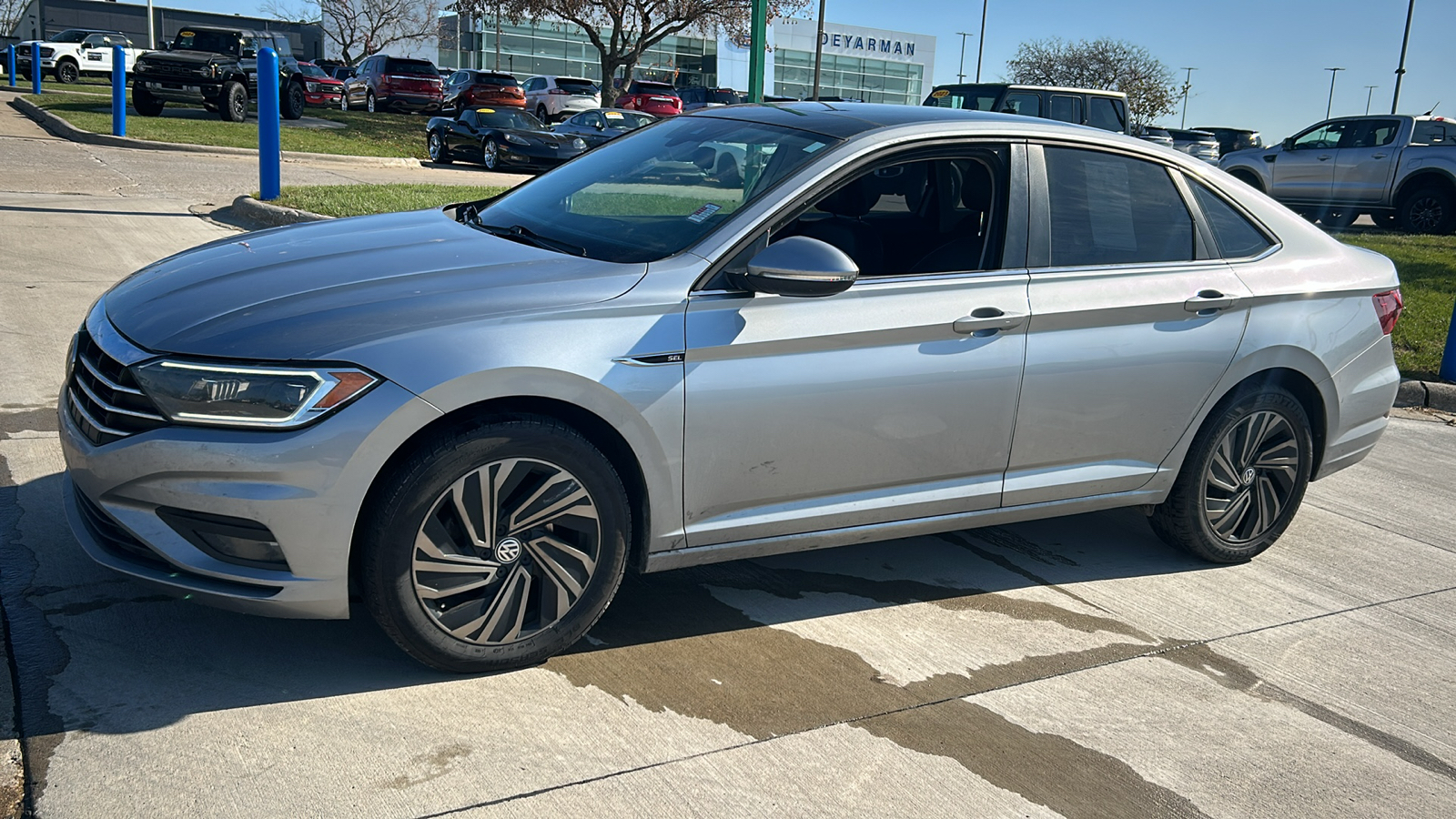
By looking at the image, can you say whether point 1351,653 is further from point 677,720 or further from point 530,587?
point 530,587

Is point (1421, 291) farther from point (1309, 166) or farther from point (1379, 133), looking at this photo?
point (1309, 166)

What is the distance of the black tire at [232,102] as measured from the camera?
80.6ft

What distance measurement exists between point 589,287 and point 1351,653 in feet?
9.58

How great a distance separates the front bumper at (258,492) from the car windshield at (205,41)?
25.2 m

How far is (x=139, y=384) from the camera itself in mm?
3154

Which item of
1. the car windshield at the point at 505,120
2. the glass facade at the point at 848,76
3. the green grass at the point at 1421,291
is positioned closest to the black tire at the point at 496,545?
the green grass at the point at 1421,291

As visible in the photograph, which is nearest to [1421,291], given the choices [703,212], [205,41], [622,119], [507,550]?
[703,212]

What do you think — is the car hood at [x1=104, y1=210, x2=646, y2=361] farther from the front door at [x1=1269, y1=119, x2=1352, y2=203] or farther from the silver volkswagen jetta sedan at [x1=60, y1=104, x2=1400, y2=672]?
the front door at [x1=1269, y1=119, x2=1352, y2=203]

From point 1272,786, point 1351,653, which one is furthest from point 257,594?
point 1351,653

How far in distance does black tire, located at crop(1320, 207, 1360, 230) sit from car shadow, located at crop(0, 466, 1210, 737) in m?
18.2

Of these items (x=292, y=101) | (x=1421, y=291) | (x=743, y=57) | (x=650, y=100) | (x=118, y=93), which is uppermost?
(x=743, y=57)

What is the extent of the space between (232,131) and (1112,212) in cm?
2081

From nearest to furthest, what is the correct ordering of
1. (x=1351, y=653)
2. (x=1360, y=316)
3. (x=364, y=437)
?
1. (x=364, y=437)
2. (x=1351, y=653)
3. (x=1360, y=316)

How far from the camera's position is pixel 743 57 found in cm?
7525
